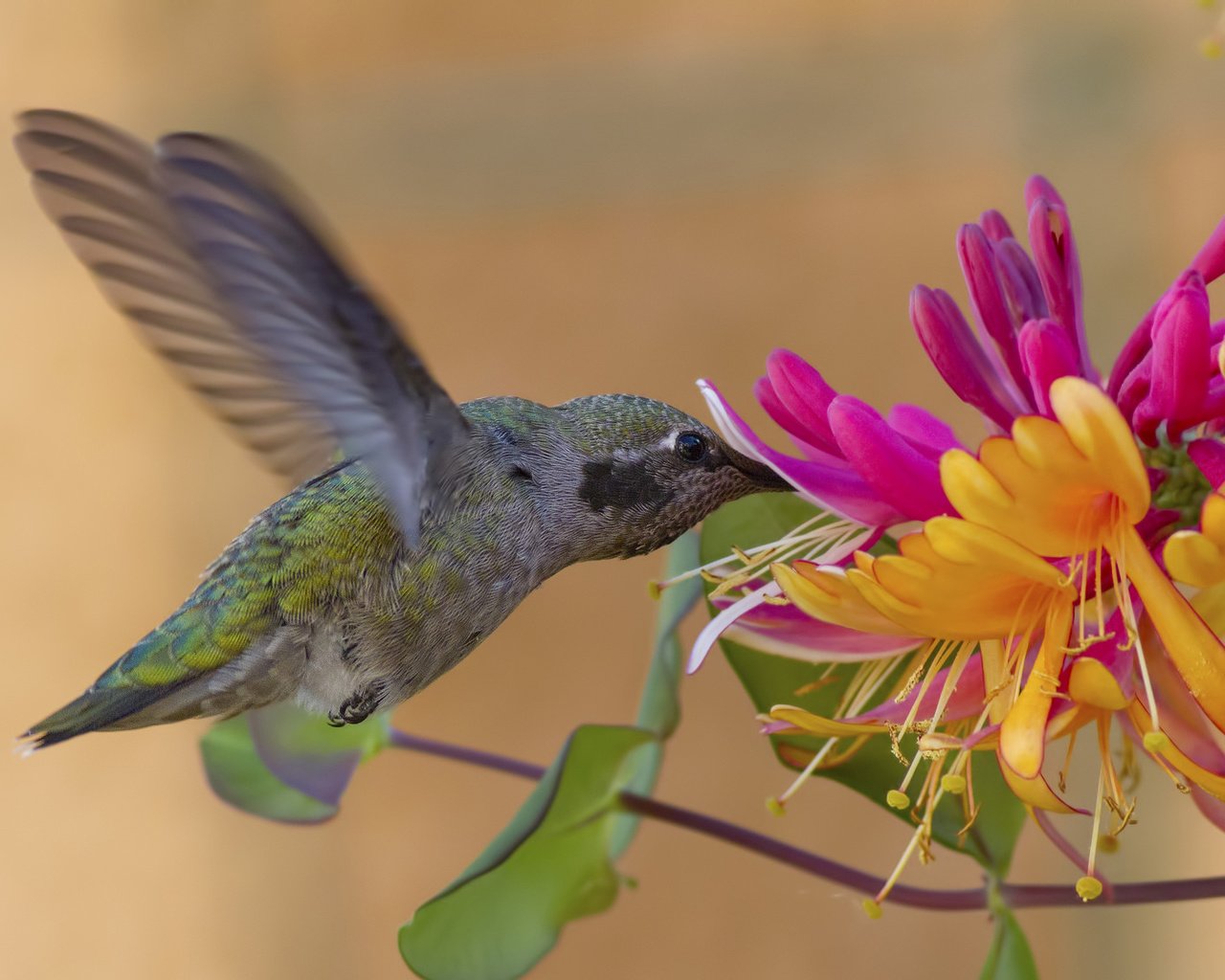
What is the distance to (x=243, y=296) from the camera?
49cm

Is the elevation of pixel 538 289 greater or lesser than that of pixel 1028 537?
greater

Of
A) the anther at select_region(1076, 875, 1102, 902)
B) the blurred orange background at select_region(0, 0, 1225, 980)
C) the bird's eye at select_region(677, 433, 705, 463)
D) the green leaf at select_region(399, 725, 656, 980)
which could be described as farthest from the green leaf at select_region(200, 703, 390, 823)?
the blurred orange background at select_region(0, 0, 1225, 980)

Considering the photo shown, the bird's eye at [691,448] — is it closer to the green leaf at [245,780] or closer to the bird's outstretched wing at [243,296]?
the bird's outstretched wing at [243,296]

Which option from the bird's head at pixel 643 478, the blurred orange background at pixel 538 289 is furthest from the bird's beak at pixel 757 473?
the blurred orange background at pixel 538 289

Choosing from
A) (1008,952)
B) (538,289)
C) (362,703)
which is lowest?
(1008,952)

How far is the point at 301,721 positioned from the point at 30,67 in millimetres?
978

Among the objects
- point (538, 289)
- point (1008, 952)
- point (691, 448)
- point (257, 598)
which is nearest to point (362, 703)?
point (257, 598)

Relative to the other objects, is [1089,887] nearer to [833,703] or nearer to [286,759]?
[833,703]

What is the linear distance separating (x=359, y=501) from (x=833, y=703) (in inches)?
8.5

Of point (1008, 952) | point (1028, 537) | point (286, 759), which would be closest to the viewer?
Answer: point (1028, 537)

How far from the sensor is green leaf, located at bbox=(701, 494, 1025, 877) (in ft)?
1.91

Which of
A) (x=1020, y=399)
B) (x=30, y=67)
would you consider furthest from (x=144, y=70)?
(x=1020, y=399)

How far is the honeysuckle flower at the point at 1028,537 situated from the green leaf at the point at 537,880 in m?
0.11

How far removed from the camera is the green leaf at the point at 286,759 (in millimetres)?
678
